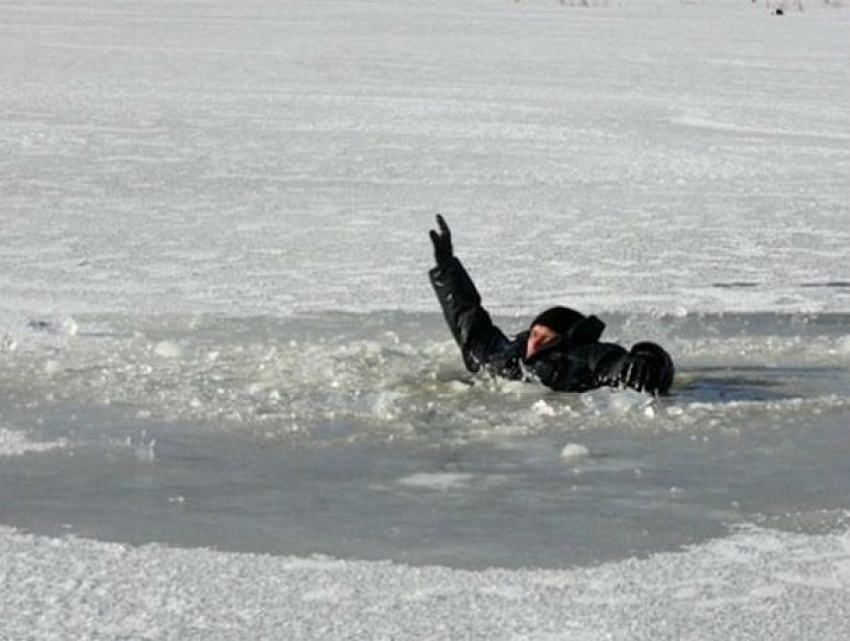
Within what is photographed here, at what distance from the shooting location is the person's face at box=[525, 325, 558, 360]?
7555 mm

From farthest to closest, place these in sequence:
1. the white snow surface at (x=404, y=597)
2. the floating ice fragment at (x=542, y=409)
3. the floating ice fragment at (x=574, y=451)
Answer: the floating ice fragment at (x=542, y=409)
the floating ice fragment at (x=574, y=451)
the white snow surface at (x=404, y=597)

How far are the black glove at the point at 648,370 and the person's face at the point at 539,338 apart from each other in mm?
316

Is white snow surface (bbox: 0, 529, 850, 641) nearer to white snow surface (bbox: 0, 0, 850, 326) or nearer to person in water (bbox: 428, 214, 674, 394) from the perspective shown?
person in water (bbox: 428, 214, 674, 394)

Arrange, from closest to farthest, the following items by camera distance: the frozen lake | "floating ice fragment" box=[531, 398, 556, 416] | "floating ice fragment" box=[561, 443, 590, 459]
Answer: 1. the frozen lake
2. "floating ice fragment" box=[561, 443, 590, 459]
3. "floating ice fragment" box=[531, 398, 556, 416]

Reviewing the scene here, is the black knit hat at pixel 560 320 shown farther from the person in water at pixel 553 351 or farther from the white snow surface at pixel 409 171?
the white snow surface at pixel 409 171

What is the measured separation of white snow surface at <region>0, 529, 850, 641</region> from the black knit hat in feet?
7.55

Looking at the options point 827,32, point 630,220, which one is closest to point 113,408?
point 630,220

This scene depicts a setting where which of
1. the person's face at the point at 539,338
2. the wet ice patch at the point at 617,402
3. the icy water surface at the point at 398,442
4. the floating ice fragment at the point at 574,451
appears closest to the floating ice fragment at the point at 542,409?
Answer: the icy water surface at the point at 398,442

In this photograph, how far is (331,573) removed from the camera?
16.4ft

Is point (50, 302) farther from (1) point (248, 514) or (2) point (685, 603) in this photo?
(2) point (685, 603)

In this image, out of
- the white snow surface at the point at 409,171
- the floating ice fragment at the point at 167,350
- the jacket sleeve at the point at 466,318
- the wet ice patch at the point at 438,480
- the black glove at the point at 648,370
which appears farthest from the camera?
the white snow surface at the point at 409,171

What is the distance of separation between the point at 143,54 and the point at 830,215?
1578 cm

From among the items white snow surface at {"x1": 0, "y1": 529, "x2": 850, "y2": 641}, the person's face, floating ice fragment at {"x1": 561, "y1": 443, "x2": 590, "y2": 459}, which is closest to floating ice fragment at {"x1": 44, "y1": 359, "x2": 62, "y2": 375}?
the person's face

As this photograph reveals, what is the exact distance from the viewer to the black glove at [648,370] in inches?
288
